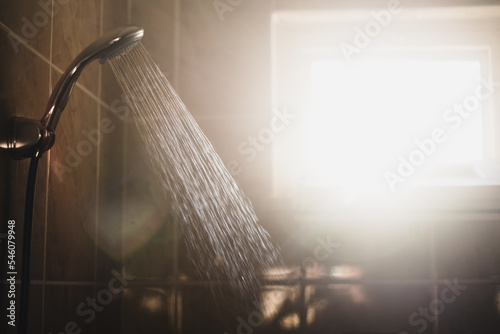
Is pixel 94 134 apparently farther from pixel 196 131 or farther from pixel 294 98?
pixel 294 98

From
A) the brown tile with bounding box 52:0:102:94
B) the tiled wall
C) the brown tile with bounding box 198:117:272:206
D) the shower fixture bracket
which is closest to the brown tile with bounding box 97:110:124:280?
the tiled wall

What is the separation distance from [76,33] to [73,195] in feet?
1.12

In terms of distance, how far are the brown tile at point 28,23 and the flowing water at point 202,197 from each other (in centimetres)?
40

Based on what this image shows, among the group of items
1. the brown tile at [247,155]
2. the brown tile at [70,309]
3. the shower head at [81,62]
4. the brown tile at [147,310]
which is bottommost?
the brown tile at [147,310]

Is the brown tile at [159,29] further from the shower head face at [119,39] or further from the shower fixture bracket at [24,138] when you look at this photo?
the shower fixture bracket at [24,138]

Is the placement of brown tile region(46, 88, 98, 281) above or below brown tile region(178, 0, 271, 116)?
below

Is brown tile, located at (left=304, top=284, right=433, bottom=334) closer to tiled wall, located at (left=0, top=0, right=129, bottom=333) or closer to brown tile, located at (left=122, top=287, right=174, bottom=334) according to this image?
brown tile, located at (left=122, top=287, right=174, bottom=334)

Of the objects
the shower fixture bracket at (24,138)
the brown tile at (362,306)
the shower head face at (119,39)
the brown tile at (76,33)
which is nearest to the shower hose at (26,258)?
the shower fixture bracket at (24,138)

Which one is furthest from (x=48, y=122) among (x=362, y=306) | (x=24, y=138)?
(x=362, y=306)

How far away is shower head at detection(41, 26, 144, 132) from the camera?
35.7 inches

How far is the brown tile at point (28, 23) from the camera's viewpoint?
36.1 inches

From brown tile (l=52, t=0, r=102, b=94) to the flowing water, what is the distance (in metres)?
0.14

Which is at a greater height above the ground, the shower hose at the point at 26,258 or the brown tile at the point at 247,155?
the brown tile at the point at 247,155

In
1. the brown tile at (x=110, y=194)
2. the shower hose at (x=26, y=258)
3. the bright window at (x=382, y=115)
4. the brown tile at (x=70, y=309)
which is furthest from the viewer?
the bright window at (x=382, y=115)
